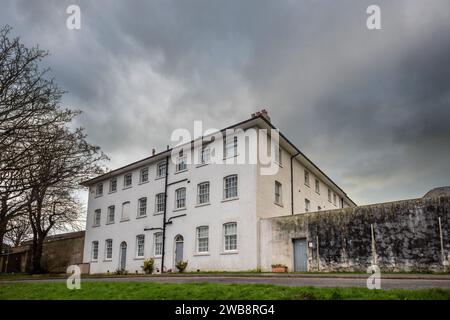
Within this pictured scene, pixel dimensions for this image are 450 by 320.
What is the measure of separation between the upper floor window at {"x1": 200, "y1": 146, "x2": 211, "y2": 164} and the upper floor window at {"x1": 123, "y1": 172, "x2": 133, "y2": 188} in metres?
8.79

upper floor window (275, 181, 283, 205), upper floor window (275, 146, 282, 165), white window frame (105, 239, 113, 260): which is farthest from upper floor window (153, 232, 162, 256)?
upper floor window (275, 146, 282, 165)

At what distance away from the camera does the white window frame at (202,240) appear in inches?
955

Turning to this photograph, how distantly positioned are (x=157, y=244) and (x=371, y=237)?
14.9 meters

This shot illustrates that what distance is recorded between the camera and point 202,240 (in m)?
24.6

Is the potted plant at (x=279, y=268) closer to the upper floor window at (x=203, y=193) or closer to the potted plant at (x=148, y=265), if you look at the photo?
the upper floor window at (x=203, y=193)

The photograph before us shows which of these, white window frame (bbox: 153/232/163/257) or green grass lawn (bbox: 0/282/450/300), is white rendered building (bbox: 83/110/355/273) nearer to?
white window frame (bbox: 153/232/163/257)

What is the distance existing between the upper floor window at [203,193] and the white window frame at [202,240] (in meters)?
1.68

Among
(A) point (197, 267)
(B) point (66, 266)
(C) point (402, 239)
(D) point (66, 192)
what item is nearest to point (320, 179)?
A: (A) point (197, 267)

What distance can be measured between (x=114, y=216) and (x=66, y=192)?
1574 cm

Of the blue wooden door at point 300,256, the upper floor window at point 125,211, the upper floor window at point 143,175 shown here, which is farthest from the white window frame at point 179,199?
the blue wooden door at point 300,256

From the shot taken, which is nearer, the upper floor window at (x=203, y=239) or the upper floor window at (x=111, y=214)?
the upper floor window at (x=203, y=239)

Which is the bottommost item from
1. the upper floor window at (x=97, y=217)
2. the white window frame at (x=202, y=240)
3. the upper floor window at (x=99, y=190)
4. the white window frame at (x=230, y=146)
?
the white window frame at (x=202, y=240)

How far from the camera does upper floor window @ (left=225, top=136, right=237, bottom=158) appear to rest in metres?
24.2

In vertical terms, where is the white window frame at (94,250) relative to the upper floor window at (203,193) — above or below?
below
